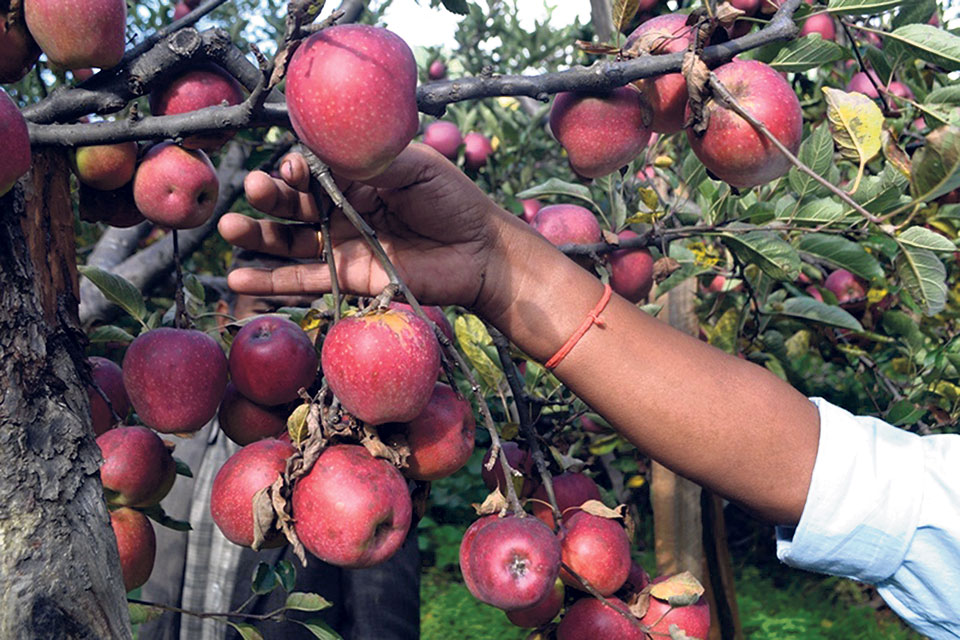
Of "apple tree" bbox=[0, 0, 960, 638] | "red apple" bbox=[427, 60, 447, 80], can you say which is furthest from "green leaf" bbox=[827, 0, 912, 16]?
"red apple" bbox=[427, 60, 447, 80]

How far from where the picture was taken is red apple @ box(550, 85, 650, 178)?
0.97 meters

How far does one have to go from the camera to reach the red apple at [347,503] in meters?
0.81

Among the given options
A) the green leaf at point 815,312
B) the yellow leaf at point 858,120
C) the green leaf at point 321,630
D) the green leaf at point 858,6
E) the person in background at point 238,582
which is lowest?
the person in background at point 238,582

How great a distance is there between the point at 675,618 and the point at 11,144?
3.01 ft

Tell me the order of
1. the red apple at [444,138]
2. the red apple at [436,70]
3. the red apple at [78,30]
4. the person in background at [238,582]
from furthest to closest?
the red apple at [436,70] < the red apple at [444,138] < the person in background at [238,582] < the red apple at [78,30]

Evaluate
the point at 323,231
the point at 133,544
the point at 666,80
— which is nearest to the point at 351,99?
the point at 323,231

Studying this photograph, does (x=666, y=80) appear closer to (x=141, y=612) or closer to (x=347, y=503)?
(x=347, y=503)

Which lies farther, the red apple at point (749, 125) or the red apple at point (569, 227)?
the red apple at point (569, 227)

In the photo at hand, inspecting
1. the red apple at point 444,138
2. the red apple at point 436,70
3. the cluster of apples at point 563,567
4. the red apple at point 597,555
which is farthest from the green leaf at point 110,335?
the red apple at point 436,70

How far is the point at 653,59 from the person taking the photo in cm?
86

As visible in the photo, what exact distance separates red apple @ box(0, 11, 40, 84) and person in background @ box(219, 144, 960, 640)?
1.16 ft

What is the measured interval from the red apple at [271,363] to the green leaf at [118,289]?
231 millimetres

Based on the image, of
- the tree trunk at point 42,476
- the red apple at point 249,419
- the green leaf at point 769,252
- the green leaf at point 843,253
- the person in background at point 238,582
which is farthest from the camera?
the person in background at point 238,582

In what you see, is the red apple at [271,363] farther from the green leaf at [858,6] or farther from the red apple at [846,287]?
the red apple at [846,287]
